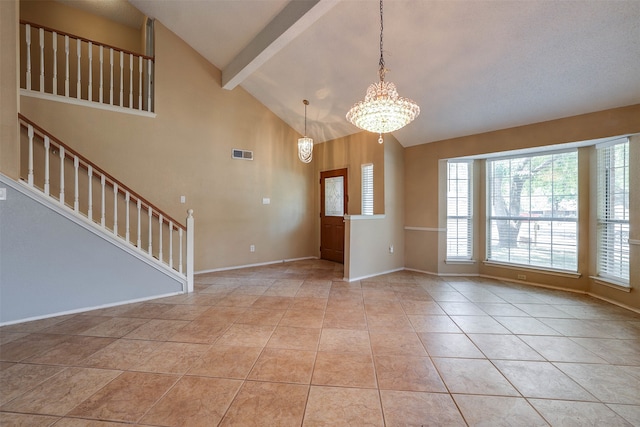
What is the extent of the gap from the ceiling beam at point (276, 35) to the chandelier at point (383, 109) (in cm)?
107

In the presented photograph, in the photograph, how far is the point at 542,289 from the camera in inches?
159

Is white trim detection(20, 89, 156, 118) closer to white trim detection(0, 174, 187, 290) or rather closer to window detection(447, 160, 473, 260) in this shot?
white trim detection(0, 174, 187, 290)

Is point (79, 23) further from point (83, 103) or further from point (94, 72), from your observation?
point (83, 103)

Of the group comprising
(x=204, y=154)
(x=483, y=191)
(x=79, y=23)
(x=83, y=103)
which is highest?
(x=79, y=23)

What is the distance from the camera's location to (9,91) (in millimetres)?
2697

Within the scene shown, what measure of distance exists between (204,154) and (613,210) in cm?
642

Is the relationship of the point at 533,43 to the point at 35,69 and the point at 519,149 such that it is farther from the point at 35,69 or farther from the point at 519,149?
the point at 35,69

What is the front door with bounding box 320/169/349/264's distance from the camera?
5.96 m

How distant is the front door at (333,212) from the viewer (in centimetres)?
596

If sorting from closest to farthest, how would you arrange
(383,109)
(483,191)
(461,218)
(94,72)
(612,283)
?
(383,109), (612,283), (94,72), (483,191), (461,218)

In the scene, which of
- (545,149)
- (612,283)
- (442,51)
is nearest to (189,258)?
(442,51)

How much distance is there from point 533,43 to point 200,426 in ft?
14.7

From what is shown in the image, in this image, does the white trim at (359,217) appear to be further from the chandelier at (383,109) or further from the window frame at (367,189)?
the chandelier at (383,109)

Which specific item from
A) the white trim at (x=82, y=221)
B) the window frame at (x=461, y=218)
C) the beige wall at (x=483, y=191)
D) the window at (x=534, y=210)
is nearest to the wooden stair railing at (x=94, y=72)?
the white trim at (x=82, y=221)
